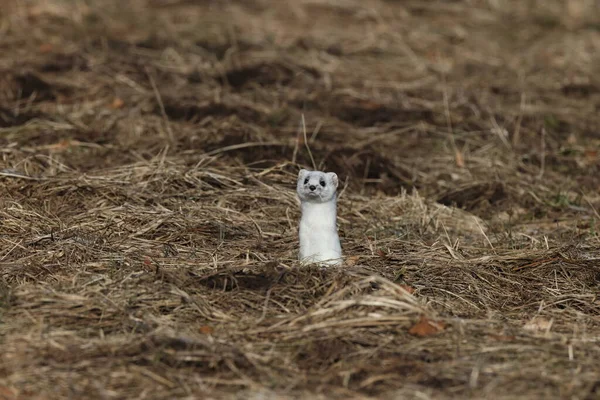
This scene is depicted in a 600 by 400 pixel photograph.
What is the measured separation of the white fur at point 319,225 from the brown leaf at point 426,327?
0.73 metres

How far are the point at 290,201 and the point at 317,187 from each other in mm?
1447

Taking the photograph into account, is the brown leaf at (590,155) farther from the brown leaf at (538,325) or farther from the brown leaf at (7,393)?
the brown leaf at (7,393)

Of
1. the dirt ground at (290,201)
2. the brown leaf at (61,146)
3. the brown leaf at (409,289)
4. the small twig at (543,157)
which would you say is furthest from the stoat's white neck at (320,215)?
the small twig at (543,157)

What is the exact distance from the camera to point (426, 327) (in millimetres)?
4742

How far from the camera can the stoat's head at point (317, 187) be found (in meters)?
5.26

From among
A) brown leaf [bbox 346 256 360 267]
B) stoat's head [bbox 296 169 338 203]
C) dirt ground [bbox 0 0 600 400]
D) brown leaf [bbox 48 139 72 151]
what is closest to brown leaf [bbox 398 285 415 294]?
dirt ground [bbox 0 0 600 400]

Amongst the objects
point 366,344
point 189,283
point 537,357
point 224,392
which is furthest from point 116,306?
point 537,357

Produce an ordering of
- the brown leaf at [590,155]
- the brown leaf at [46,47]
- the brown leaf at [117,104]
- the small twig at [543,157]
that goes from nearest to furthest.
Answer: the small twig at [543,157]
the brown leaf at [590,155]
the brown leaf at [117,104]
the brown leaf at [46,47]

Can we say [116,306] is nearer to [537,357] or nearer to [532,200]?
[537,357]

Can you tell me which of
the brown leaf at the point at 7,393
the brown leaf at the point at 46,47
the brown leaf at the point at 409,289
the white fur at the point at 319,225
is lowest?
the brown leaf at the point at 46,47

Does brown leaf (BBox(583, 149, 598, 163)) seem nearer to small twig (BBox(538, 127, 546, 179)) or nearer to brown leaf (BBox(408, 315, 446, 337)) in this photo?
small twig (BBox(538, 127, 546, 179))

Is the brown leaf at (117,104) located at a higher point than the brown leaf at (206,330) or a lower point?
lower

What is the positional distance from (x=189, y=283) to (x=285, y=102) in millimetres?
4142

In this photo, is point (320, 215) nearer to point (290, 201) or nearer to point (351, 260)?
point (351, 260)
